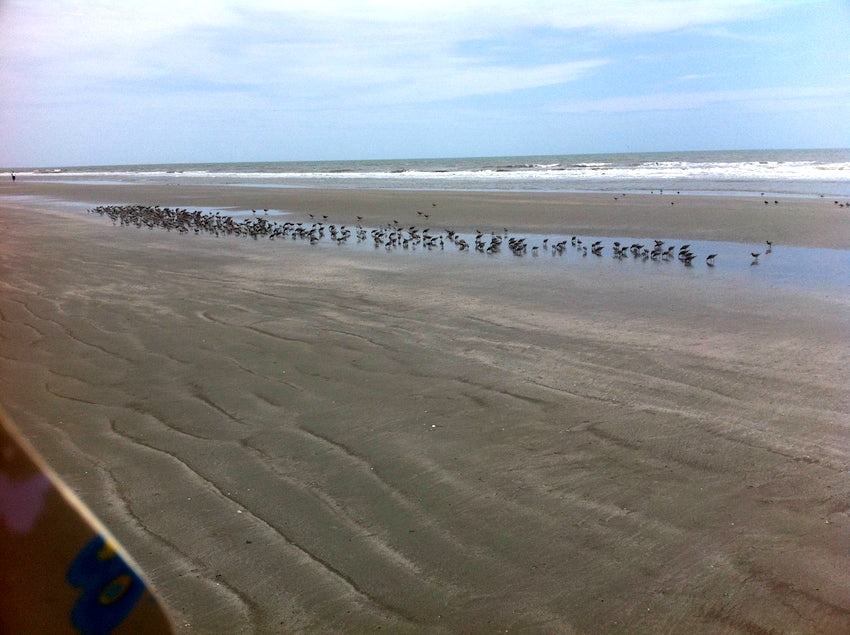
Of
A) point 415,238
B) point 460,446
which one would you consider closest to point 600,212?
point 415,238

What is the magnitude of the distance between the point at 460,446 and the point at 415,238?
1192 centimetres

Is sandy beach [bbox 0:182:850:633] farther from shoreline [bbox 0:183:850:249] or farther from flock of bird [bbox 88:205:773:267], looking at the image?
shoreline [bbox 0:183:850:249]

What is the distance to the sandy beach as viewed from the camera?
329 cm

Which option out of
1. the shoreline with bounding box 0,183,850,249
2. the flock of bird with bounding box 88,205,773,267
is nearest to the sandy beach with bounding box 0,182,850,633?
the flock of bird with bounding box 88,205,773,267

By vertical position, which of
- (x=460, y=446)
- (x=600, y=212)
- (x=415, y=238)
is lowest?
(x=460, y=446)

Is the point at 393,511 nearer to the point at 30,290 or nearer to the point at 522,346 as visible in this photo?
the point at 522,346

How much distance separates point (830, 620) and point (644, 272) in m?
8.98

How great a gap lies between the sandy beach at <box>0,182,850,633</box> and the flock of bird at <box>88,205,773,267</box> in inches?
130

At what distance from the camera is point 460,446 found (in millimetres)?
4840

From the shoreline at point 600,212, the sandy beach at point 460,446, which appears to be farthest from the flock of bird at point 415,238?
the sandy beach at point 460,446

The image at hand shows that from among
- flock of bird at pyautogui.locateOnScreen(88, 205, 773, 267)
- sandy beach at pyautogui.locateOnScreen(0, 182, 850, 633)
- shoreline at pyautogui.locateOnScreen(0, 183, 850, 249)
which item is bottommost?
sandy beach at pyautogui.locateOnScreen(0, 182, 850, 633)

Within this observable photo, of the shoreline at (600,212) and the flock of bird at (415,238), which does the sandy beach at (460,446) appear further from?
the shoreline at (600,212)

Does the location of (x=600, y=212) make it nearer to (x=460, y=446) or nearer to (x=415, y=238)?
(x=415, y=238)

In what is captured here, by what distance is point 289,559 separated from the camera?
3549mm
